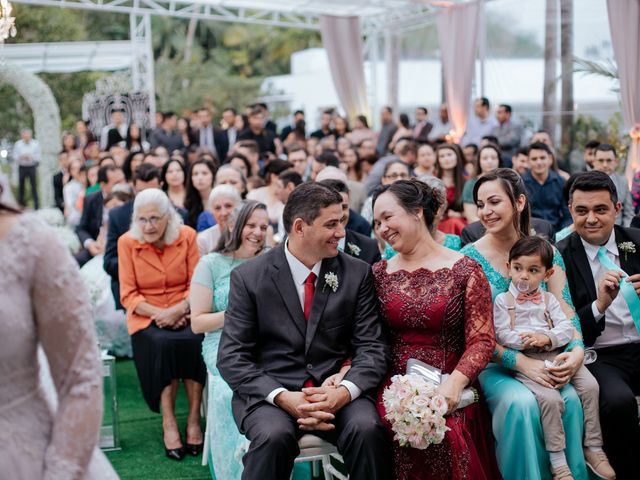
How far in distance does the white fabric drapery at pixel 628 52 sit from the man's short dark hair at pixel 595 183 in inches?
242

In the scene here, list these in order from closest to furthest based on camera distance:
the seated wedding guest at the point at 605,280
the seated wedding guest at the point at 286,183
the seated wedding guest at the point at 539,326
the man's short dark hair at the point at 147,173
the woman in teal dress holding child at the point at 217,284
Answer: the seated wedding guest at the point at 539,326 → the seated wedding guest at the point at 605,280 → the woman in teal dress holding child at the point at 217,284 → the seated wedding guest at the point at 286,183 → the man's short dark hair at the point at 147,173

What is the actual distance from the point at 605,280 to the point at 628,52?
707 cm

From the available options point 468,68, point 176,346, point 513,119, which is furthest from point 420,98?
point 176,346

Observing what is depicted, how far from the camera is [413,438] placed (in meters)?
3.29

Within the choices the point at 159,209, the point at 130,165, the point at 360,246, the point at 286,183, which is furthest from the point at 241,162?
the point at 360,246

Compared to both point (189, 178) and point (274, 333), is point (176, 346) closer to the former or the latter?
point (274, 333)

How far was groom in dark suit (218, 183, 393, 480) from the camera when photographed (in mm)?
3486

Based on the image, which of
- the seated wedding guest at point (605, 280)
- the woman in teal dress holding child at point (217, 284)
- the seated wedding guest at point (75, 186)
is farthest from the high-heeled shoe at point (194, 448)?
the seated wedding guest at point (75, 186)

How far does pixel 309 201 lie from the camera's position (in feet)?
12.2

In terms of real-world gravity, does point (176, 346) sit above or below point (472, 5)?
below

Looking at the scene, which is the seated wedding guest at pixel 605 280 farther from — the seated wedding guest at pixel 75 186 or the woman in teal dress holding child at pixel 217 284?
the seated wedding guest at pixel 75 186

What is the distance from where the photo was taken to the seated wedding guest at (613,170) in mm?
6922

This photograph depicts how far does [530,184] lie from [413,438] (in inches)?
181

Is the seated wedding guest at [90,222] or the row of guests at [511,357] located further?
the seated wedding guest at [90,222]
